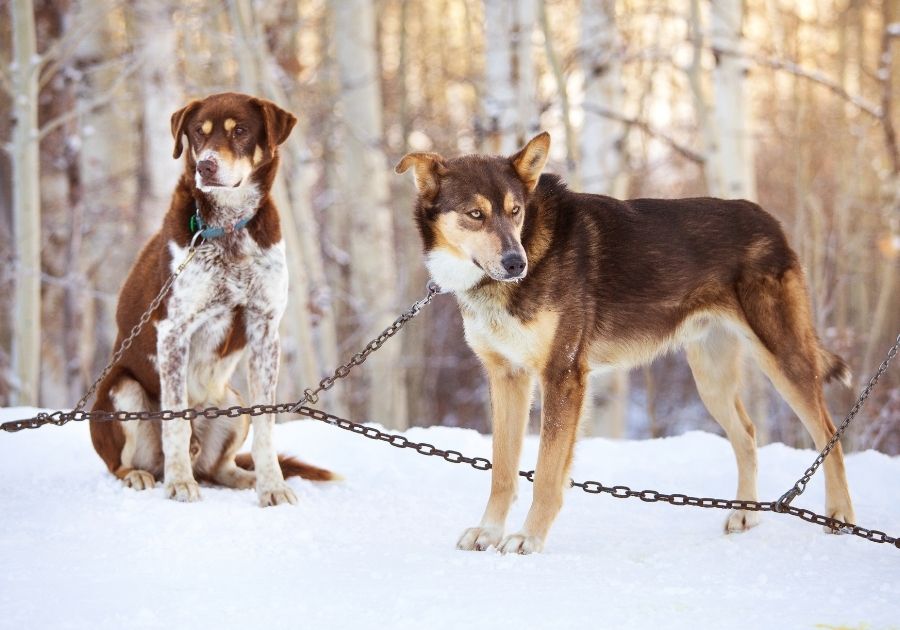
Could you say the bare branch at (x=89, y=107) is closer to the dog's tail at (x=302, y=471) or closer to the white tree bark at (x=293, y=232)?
the white tree bark at (x=293, y=232)

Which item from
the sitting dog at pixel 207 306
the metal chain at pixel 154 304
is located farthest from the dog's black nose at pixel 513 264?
the metal chain at pixel 154 304

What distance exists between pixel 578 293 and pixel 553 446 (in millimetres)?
629

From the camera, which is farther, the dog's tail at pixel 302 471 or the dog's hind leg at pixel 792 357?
the dog's tail at pixel 302 471

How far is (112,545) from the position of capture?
13.1 ft

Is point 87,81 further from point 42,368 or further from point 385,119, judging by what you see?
point 385,119

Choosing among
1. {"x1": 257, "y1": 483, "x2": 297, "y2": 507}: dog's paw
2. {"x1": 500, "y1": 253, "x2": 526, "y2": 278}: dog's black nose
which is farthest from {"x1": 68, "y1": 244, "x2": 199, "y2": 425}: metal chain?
{"x1": 500, "y1": 253, "x2": 526, "y2": 278}: dog's black nose

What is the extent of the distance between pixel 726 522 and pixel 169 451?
2.59 meters

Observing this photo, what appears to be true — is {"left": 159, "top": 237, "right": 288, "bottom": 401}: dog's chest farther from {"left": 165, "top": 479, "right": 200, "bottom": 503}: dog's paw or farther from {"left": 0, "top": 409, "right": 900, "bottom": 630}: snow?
{"left": 0, "top": 409, "right": 900, "bottom": 630}: snow

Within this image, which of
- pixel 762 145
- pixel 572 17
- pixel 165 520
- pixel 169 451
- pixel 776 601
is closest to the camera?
pixel 776 601

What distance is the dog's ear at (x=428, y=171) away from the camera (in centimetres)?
418

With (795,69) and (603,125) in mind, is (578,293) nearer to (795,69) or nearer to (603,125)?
(795,69)

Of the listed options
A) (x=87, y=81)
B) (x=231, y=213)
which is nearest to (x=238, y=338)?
(x=231, y=213)

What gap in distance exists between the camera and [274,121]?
16.4 feet

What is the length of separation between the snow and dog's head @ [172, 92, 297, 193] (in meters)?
1.51
